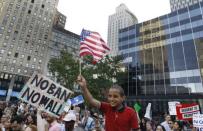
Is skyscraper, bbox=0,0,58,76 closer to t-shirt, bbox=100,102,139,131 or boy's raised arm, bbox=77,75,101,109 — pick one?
boy's raised arm, bbox=77,75,101,109

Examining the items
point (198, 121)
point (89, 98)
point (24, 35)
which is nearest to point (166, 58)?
point (198, 121)

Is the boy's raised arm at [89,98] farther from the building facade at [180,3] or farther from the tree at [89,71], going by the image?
the building facade at [180,3]

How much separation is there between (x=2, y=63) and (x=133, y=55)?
42880mm

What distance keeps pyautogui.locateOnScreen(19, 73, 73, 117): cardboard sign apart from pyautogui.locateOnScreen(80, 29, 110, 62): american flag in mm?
3100

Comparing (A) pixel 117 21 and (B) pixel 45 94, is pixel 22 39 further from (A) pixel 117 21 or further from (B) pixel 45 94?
(A) pixel 117 21

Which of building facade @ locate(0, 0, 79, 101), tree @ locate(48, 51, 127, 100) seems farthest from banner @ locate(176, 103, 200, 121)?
building facade @ locate(0, 0, 79, 101)

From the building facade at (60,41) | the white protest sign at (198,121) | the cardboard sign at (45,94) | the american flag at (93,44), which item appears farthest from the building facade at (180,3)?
the cardboard sign at (45,94)

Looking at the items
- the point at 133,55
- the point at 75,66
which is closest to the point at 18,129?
the point at 75,66

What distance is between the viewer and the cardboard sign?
17.5 feet

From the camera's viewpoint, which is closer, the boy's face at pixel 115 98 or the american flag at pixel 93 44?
the boy's face at pixel 115 98

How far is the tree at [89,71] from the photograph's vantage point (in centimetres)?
2900

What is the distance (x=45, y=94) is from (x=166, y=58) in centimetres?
4515

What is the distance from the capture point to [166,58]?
47906 millimetres

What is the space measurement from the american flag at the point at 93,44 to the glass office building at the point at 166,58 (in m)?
33.9
